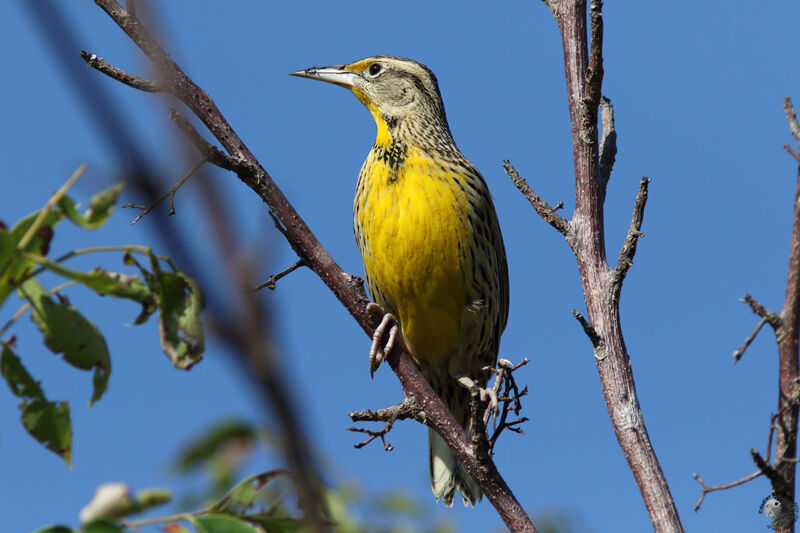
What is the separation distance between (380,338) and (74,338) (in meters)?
1.99

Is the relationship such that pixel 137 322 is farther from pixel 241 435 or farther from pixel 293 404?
pixel 293 404

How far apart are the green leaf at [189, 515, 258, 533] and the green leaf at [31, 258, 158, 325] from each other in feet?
1.51

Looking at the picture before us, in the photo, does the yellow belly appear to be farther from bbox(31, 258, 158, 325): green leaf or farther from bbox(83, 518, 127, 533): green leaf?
bbox(83, 518, 127, 533): green leaf

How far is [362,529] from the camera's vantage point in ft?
9.12

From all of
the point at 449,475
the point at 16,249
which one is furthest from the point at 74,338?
the point at 449,475

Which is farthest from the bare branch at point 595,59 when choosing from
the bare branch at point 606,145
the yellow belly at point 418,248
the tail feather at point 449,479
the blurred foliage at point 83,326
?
the tail feather at point 449,479

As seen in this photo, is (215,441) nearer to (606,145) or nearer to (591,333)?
(591,333)

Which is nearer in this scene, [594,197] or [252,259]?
[252,259]

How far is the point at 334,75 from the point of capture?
659 cm

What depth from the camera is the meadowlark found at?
212 inches

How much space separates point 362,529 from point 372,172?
3.33m

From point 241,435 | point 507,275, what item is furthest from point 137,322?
point 507,275

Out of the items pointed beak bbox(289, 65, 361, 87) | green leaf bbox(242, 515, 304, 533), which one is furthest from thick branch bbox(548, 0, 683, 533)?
pointed beak bbox(289, 65, 361, 87)

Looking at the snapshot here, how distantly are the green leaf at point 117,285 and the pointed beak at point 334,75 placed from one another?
4.58 metres
